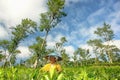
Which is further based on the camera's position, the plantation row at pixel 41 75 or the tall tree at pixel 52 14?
the tall tree at pixel 52 14

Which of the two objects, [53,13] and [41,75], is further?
[53,13]

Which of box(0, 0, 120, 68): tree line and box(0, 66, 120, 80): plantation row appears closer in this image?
box(0, 66, 120, 80): plantation row

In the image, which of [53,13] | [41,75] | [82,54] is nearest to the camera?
[41,75]

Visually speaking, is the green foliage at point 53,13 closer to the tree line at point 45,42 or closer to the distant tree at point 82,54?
the tree line at point 45,42

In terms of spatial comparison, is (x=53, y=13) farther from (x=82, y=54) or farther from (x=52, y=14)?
(x=82, y=54)

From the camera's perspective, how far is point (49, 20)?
1761 inches

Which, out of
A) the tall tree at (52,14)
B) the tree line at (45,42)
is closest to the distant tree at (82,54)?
the tree line at (45,42)

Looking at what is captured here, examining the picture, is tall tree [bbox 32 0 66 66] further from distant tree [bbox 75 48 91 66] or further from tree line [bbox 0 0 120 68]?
distant tree [bbox 75 48 91 66]

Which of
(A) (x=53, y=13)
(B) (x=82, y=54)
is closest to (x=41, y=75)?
(A) (x=53, y=13)

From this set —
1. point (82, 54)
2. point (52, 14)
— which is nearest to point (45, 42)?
point (52, 14)

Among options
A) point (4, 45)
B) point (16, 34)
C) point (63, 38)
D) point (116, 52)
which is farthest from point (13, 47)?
point (116, 52)

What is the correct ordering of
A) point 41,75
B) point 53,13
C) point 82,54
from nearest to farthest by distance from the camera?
point 41,75
point 53,13
point 82,54

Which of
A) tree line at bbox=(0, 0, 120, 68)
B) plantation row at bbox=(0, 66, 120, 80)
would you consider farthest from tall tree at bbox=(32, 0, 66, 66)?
plantation row at bbox=(0, 66, 120, 80)

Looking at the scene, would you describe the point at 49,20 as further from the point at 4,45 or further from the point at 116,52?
the point at 116,52
